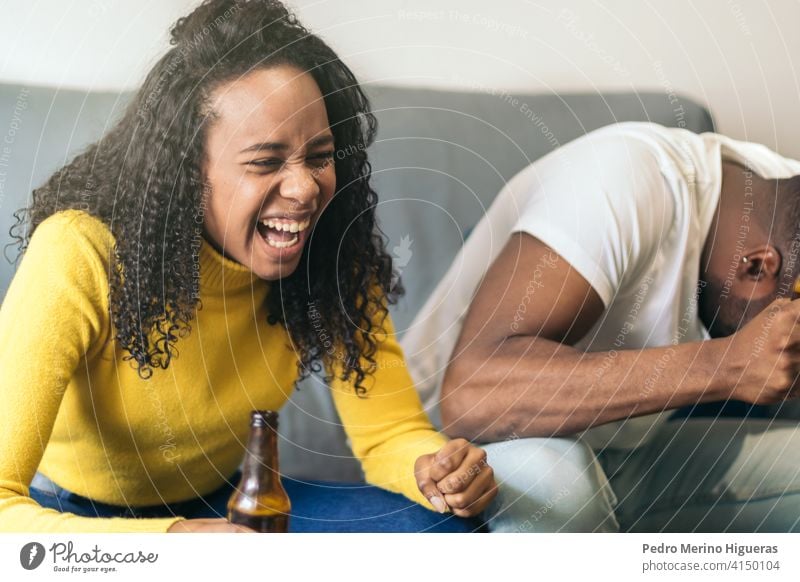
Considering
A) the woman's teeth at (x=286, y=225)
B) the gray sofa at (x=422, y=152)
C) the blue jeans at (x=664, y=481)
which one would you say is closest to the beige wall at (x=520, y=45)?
the gray sofa at (x=422, y=152)

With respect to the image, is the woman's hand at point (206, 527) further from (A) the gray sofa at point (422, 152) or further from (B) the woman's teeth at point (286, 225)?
(B) the woman's teeth at point (286, 225)

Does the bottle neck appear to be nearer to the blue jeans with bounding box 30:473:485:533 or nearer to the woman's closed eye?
the blue jeans with bounding box 30:473:485:533

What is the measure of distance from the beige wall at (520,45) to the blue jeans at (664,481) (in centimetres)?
24

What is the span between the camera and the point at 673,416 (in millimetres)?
680

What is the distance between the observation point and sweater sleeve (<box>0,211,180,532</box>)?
0.56 metres

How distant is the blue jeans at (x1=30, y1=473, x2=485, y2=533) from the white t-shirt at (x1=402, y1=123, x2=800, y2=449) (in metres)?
0.08

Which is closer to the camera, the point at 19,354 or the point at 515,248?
the point at 19,354

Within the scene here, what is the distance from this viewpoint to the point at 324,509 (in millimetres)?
670

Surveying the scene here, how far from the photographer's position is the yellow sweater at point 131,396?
57 cm

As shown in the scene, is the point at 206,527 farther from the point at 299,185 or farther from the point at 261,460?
the point at 299,185

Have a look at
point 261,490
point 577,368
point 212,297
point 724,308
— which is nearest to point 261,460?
point 261,490

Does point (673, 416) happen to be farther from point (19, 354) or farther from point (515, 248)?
point (19, 354)
